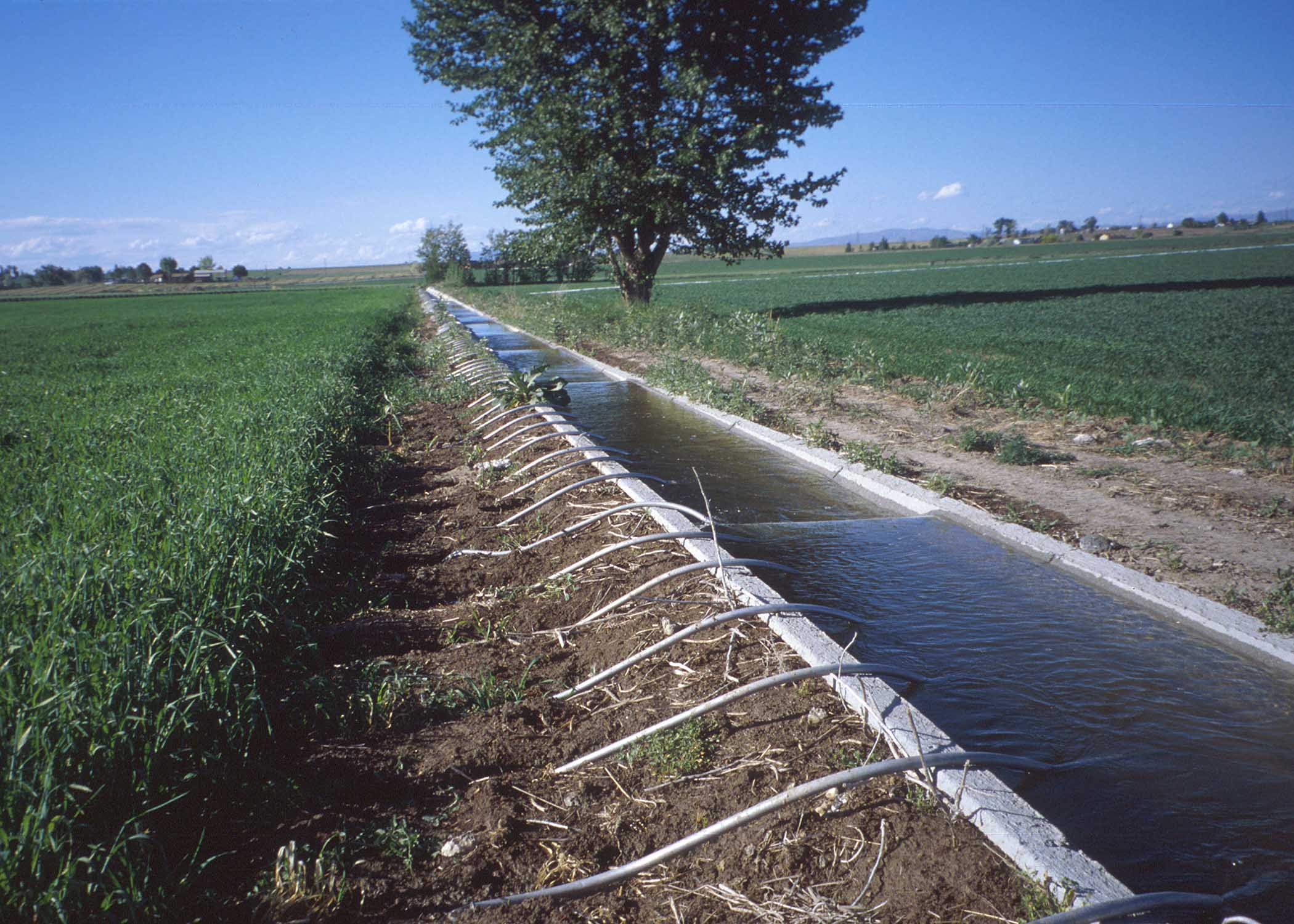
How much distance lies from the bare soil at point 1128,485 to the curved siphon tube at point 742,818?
7.23 feet

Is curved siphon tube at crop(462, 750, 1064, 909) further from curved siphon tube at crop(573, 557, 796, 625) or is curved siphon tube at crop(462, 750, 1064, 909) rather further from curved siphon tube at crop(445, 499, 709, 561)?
curved siphon tube at crop(445, 499, 709, 561)

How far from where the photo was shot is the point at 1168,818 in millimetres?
2273

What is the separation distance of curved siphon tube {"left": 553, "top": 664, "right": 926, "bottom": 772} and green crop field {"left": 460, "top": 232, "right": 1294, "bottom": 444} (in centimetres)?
560

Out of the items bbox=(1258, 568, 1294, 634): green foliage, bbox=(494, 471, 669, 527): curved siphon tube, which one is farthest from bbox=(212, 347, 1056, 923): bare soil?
bbox=(1258, 568, 1294, 634): green foliage

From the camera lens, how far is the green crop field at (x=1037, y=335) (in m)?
7.93

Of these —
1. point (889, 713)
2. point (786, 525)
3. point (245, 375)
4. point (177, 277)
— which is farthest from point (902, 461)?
point (177, 277)

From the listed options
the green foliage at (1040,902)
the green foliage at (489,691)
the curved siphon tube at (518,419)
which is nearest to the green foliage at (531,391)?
the curved siphon tube at (518,419)

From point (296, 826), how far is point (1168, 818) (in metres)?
2.59

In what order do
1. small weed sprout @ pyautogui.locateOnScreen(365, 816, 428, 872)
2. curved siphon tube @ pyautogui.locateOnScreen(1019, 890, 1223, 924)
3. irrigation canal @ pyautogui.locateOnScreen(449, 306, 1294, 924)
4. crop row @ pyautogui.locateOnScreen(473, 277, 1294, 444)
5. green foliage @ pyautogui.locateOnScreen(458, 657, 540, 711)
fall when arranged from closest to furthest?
curved siphon tube @ pyautogui.locateOnScreen(1019, 890, 1223, 924) → small weed sprout @ pyautogui.locateOnScreen(365, 816, 428, 872) → irrigation canal @ pyautogui.locateOnScreen(449, 306, 1294, 924) → green foliage @ pyautogui.locateOnScreen(458, 657, 540, 711) → crop row @ pyautogui.locateOnScreen(473, 277, 1294, 444)

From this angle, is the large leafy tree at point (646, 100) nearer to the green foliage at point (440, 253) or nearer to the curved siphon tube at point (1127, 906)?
the curved siphon tube at point (1127, 906)

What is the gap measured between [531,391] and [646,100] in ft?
45.3

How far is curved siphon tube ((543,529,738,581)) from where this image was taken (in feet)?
12.4

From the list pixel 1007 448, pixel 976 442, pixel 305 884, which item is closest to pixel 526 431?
pixel 976 442

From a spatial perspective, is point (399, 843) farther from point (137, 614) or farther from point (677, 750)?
point (137, 614)
